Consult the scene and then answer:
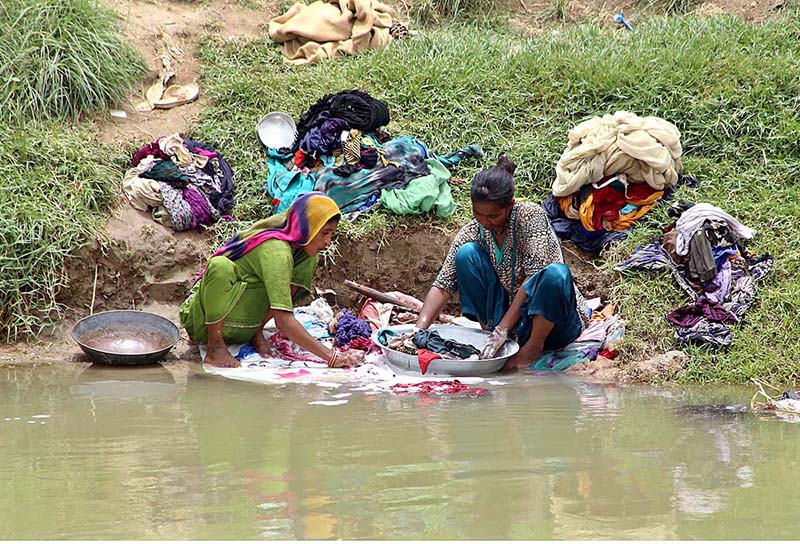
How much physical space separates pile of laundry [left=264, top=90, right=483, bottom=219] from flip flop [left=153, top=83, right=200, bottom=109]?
1.30 metres

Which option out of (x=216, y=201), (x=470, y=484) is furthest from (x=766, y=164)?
(x=470, y=484)

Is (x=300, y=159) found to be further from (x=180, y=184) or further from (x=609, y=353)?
(x=609, y=353)

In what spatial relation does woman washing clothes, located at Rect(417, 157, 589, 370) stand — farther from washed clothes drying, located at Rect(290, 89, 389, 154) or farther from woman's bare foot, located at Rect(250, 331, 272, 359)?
washed clothes drying, located at Rect(290, 89, 389, 154)

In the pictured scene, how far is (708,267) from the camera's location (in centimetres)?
621

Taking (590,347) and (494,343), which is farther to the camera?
(590,347)

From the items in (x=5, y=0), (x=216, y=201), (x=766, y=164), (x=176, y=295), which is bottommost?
(x=176, y=295)

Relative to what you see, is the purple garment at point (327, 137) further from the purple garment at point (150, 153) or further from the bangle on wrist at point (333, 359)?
the bangle on wrist at point (333, 359)

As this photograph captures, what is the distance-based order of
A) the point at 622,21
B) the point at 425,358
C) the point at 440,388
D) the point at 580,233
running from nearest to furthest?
the point at 440,388, the point at 425,358, the point at 580,233, the point at 622,21

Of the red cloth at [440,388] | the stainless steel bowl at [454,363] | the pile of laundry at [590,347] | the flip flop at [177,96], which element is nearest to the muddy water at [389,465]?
the red cloth at [440,388]

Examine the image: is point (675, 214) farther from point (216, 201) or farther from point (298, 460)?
point (298, 460)

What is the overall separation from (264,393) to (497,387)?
1.25 m

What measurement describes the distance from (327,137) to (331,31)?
218cm

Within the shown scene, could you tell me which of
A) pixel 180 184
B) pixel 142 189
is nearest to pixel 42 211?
pixel 142 189

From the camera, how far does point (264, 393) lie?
534cm
